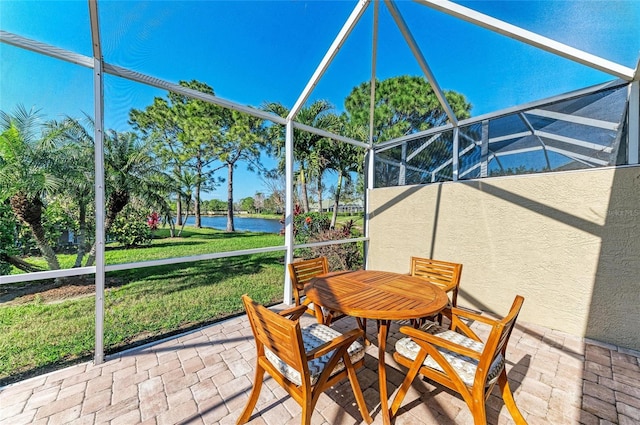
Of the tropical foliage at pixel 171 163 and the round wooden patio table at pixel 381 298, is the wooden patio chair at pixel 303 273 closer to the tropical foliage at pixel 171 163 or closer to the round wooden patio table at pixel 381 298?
the round wooden patio table at pixel 381 298

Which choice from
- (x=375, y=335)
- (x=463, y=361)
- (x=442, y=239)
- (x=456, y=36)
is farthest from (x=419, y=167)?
(x=463, y=361)

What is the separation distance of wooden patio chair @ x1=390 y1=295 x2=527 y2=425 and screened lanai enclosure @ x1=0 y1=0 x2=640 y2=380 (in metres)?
2.49

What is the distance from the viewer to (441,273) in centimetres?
336

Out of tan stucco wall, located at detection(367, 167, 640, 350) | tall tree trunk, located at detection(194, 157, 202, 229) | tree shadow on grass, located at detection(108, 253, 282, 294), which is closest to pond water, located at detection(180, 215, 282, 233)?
tall tree trunk, located at detection(194, 157, 202, 229)

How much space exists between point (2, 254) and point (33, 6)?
402 cm

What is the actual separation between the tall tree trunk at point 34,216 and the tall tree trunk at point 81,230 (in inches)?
14.9

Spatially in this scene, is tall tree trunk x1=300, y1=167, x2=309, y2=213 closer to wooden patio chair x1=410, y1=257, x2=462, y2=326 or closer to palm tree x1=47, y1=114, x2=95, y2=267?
palm tree x1=47, y1=114, x2=95, y2=267

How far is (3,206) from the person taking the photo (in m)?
3.83

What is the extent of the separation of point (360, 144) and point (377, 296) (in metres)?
3.94

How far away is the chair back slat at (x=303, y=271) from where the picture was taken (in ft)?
10.1

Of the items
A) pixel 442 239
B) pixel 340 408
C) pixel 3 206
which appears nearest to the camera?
pixel 340 408

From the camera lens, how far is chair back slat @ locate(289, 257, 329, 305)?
3.07 m

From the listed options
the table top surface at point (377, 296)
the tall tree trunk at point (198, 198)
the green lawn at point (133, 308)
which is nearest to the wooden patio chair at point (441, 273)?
the table top surface at point (377, 296)

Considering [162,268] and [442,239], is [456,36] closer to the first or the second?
[442,239]
